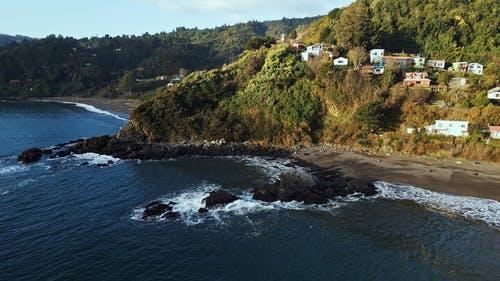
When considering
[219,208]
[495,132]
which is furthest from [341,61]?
[219,208]

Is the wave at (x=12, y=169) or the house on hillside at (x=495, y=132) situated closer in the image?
the wave at (x=12, y=169)

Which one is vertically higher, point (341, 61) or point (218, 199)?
point (341, 61)

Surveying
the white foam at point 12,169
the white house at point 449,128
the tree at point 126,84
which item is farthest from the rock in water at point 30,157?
the tree at point 126,84

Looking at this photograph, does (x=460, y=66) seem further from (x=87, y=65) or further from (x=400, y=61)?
(x=87, y=65)

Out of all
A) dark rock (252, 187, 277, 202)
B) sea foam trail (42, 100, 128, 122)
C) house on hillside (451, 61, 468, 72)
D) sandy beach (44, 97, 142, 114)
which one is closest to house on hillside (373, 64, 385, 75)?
house on hillside (451, 61, 468, 72)

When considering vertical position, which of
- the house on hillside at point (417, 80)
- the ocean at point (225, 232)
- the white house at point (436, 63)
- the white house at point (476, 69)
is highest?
the white house at point (436, 63)

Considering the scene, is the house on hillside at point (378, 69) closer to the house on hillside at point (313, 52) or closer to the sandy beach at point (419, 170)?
the house on hillside at point (313, 52)
